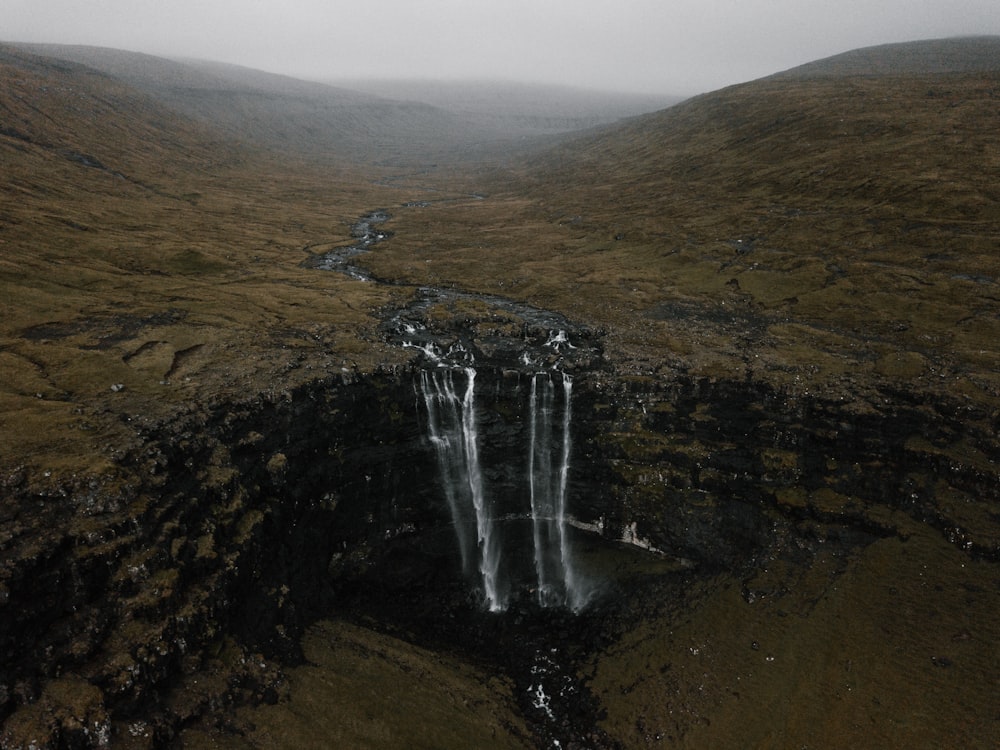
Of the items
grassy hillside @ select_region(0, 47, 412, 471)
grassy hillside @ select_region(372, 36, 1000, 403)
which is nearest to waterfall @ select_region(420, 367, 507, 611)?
grassy hillside @ select_region(0, 47, 412, 471)

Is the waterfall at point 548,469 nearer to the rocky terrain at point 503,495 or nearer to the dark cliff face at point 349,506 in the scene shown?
the dark cliff face at point 349,506

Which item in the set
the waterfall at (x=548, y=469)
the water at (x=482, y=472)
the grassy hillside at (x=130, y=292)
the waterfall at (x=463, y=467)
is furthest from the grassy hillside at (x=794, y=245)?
the grassy hillside at (x=130, y=292)

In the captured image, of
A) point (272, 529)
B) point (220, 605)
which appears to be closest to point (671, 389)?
point (272, 529)

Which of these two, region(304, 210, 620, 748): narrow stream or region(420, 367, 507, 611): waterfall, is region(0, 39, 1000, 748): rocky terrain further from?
region(420, 367, 507, 611): waterfall

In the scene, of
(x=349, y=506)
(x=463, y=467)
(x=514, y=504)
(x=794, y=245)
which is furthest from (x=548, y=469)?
(x=794, y=245)

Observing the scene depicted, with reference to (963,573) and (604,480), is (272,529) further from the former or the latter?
(963,573)

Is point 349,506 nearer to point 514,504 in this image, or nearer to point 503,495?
point 503,495
